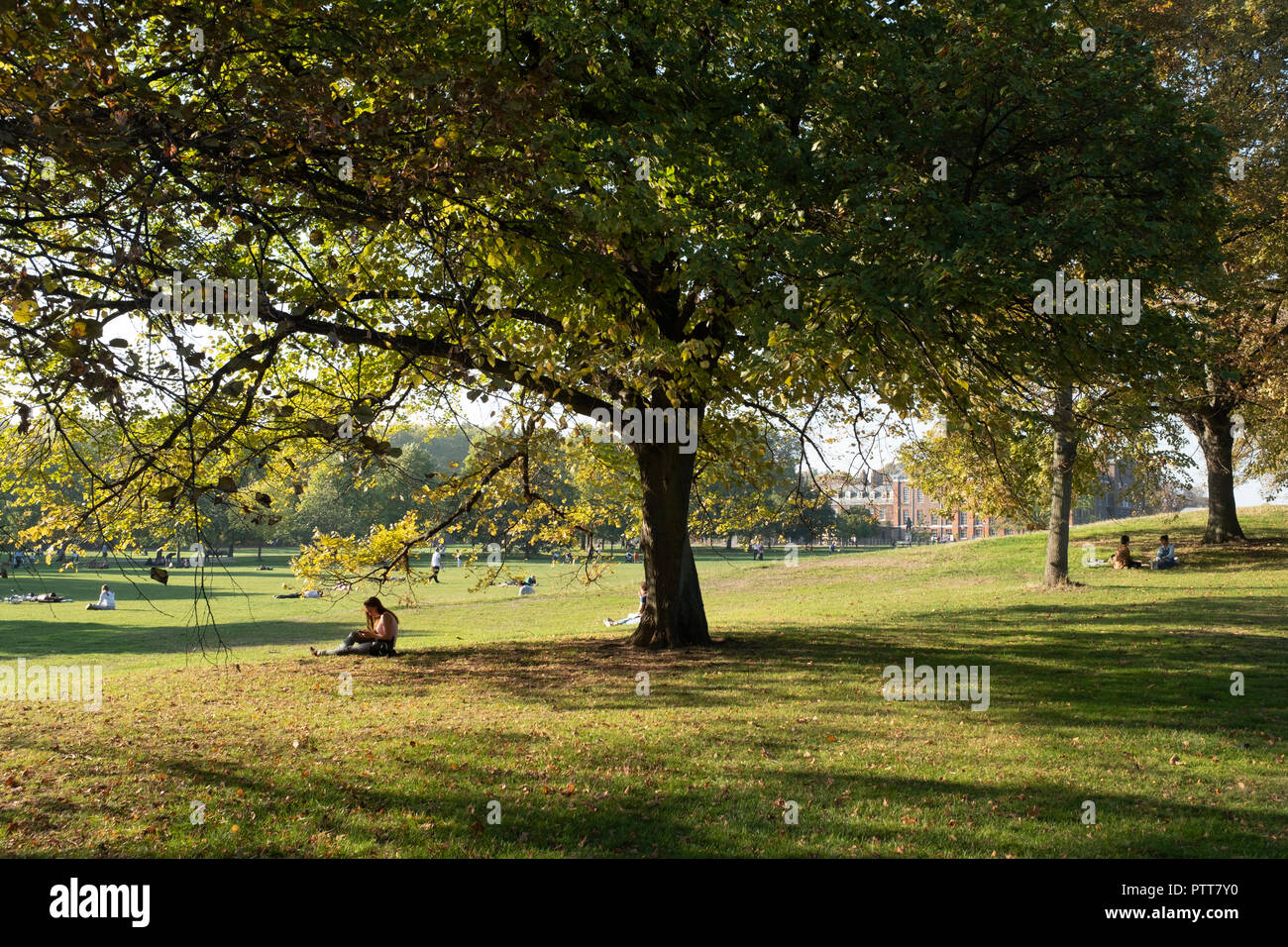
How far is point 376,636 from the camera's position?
55.8ft

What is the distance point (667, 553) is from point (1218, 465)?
70.1ft

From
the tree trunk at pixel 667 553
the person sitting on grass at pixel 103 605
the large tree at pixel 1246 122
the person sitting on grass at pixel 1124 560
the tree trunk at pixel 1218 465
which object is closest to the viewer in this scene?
the tree trunk at pixel 667 553

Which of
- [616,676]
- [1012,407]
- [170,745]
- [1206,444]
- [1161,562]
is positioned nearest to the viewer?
[170,745]

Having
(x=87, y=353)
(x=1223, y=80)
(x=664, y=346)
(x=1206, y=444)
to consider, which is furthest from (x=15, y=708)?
(x=1206, y=444)

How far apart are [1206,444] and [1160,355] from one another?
20.7 meters

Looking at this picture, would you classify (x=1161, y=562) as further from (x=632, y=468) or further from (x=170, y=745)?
(x=170, y=745)

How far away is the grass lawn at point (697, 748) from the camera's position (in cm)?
626

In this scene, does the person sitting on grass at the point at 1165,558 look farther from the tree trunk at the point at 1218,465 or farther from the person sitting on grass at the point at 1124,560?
the tree trunk at the point at 1218,465

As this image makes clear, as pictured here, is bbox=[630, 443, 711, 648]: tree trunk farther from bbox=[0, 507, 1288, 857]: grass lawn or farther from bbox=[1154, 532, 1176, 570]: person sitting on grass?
bbox=[1154, 532, 1176, 570]: person sitting on grass

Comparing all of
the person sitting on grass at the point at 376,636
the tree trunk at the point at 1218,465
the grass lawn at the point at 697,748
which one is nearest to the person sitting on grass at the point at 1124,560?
the tree trunk at the point at 1218,465

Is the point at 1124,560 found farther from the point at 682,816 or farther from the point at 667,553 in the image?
the point at 682,816

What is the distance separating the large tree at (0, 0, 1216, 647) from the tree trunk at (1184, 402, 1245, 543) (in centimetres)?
1824

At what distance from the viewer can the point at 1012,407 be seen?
10531 mm

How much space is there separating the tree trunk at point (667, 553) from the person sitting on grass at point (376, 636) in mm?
4943
